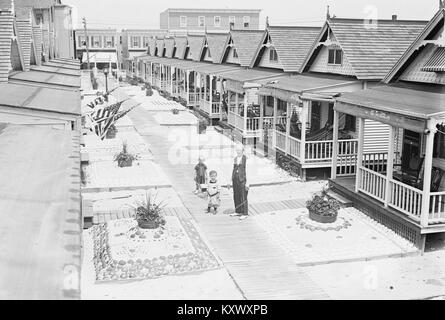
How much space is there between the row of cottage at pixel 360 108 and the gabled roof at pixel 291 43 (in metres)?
0.05

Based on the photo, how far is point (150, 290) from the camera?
9180mm

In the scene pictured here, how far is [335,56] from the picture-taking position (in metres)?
20.2

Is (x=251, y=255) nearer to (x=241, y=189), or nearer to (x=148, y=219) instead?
(x=148, y=219)

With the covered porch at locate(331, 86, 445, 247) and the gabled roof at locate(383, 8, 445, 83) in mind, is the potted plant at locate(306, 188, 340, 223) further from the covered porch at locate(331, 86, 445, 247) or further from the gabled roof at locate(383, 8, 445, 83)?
the gabled roof at locate(383, 8, 445, 83)

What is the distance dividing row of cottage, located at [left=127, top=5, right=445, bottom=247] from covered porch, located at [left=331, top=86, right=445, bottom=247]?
26mm

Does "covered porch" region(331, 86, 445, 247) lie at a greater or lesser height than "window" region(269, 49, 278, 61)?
lesser

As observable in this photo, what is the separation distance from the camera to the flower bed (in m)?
9.81

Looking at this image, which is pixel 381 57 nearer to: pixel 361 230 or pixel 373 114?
pixel 373 114

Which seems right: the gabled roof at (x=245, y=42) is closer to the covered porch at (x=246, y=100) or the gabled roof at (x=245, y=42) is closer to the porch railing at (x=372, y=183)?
the covered porch at (x=246, y=100)

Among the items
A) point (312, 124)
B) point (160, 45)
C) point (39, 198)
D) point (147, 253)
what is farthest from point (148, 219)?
point (160, 45)

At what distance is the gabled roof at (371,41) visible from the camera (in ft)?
60.1

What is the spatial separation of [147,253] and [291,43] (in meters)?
17.4

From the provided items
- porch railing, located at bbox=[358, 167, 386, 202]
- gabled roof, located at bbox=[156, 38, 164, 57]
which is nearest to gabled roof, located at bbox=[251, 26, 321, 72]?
porch railing, located at bbox=[358, 167, 386, 202]
